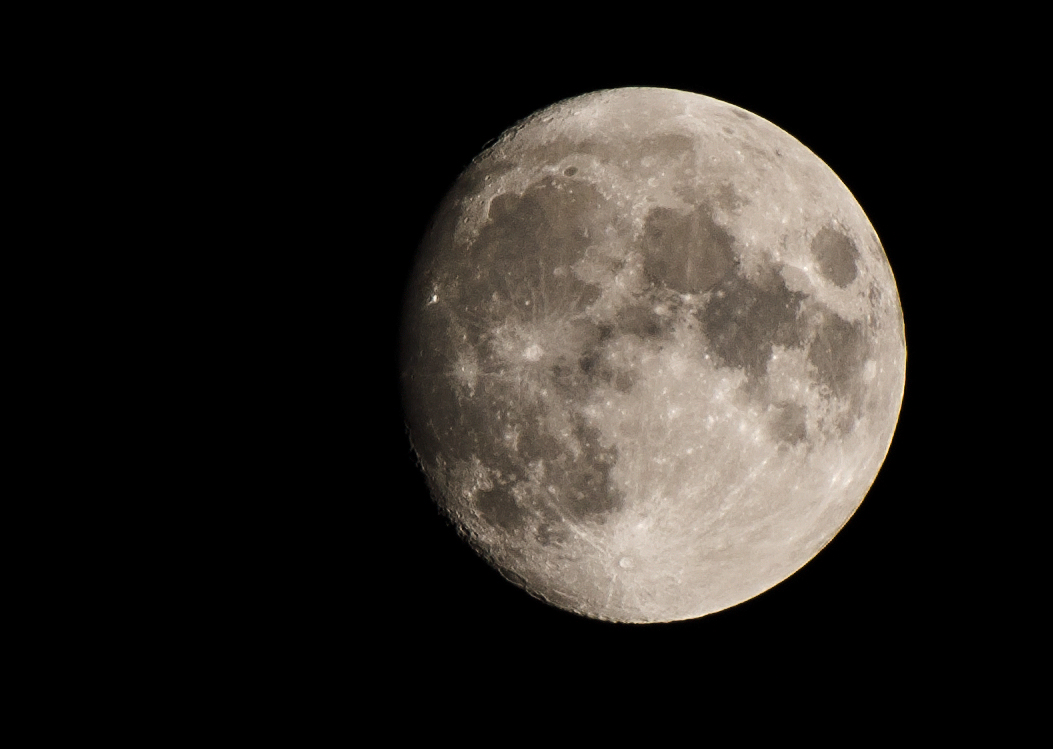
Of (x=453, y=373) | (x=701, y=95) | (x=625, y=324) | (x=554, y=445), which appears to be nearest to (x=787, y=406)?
(x=625, y=324)

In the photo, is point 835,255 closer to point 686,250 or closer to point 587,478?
point 686,250

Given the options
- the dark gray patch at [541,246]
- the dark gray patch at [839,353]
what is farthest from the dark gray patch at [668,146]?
the dark gray patch at [839,353]

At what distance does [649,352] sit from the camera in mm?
3629

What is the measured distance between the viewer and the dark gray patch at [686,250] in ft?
12.0

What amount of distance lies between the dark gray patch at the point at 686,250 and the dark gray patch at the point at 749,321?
0.30ft

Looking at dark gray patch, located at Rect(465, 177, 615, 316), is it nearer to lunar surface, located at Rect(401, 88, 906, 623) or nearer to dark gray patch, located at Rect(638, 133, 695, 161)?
lunar surface, located at Rect(401, 88, 906, 623)

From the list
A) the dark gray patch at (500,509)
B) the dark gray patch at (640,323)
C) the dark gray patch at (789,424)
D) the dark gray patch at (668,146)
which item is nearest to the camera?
the dark gray patch at (640,323)

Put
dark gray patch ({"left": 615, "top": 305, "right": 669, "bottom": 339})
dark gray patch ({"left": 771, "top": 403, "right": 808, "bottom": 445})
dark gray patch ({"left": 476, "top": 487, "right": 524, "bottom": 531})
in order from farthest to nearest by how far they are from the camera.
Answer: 1. dark gray patch ({"left": 476, "top": 487, "right": 524, "bottom": 531})
2. dark gray patch ({"left": 771, "top": 403, "right": 808, "bottom": 445})
3. dark gray patch ({"left": 615, "top": 305, "right": 669, "bottom": 339})

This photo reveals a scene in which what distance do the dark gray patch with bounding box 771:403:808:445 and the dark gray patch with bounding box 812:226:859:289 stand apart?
0.66m

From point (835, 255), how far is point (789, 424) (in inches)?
34.5

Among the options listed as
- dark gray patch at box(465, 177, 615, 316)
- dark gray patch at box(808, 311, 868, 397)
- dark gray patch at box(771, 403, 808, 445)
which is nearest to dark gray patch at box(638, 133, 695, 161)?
dark gray patch at box(465, 177, 615, 316)

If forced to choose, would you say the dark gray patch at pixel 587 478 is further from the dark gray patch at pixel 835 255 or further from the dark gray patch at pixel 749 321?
the dark gray patch at pixel 835 255

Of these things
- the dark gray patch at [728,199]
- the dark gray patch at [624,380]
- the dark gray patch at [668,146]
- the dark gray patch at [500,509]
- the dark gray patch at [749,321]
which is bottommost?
the dark gray patch at [500,509]

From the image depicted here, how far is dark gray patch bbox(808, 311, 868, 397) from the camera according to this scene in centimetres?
382
